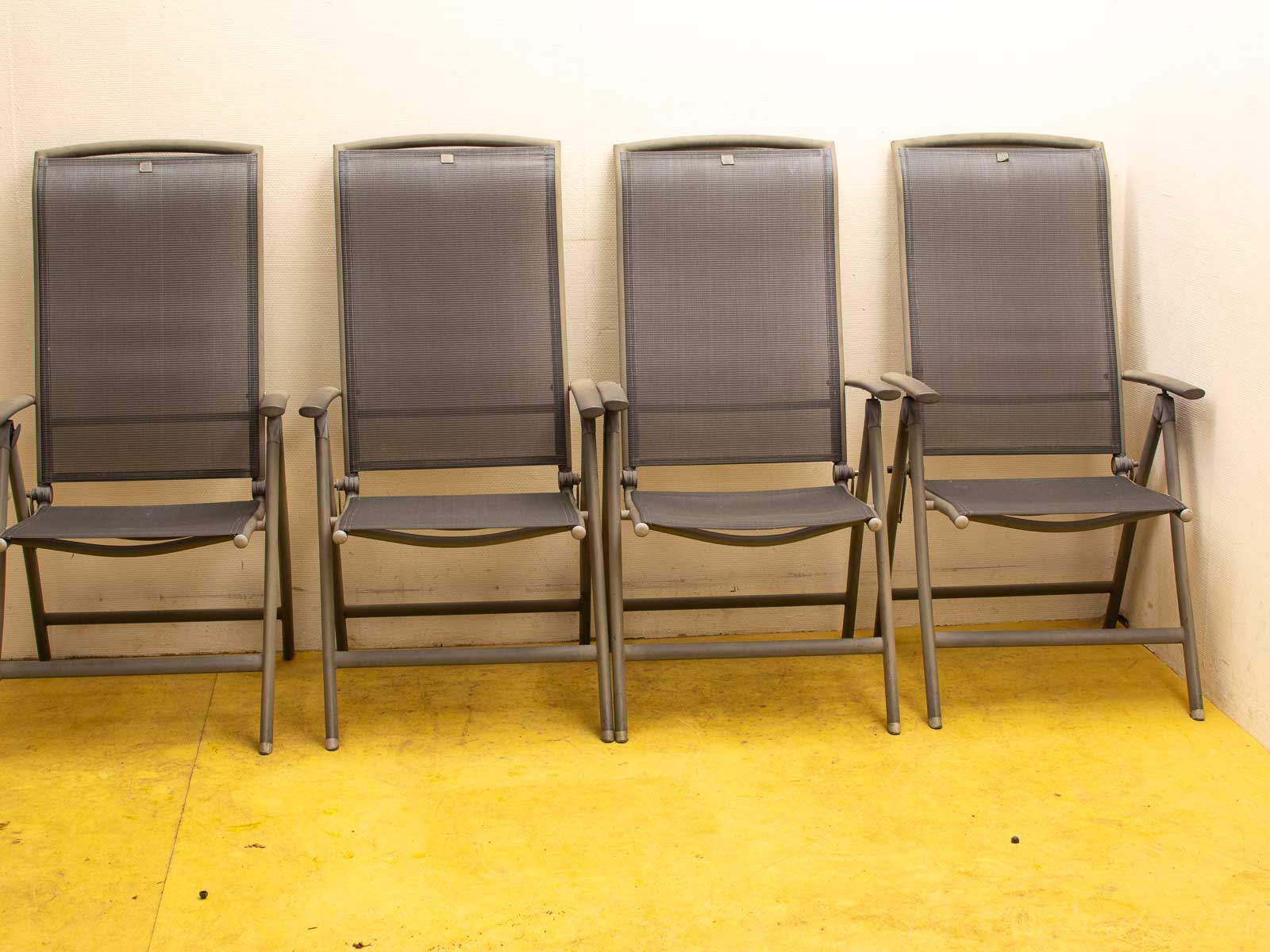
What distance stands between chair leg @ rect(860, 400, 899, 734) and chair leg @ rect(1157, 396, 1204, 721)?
0.65 m

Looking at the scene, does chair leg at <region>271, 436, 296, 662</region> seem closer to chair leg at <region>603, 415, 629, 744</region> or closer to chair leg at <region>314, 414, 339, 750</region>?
chair leg at <region>314, 414, 339, 750</region>

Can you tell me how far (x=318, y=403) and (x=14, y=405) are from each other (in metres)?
0.71

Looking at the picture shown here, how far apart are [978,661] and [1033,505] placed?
1.88ft

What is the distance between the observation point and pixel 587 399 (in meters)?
2.52

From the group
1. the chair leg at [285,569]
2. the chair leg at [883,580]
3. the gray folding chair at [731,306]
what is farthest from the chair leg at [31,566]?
the chair leg at [883,580]

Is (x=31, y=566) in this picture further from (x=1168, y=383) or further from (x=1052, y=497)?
(x=1168, y=383)

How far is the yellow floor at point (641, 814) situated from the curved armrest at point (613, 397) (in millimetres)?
722

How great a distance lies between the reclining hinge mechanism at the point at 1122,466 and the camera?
2840 millimetres

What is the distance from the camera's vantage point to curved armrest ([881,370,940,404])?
2.55m

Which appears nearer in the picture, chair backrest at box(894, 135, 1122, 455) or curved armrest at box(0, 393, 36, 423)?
curved armrest at box(0, 393, 36, 423)

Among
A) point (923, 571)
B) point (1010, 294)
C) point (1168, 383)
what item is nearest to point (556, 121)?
point (1010, 294)

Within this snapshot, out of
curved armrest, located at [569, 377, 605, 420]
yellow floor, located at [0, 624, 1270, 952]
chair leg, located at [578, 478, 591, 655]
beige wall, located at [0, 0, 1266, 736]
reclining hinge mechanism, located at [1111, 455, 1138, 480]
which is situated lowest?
yellow floor, located at [0, 624, 1270, 952]

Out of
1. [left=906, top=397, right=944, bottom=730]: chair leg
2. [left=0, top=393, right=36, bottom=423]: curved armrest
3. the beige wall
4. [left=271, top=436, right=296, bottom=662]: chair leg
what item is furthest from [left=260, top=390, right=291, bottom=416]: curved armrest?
[left=906, top=397, right=944, bottom=730]: chair leg

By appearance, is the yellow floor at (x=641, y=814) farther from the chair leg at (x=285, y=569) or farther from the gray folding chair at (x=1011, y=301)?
the gray folding chair at (x=1011, y=301)
